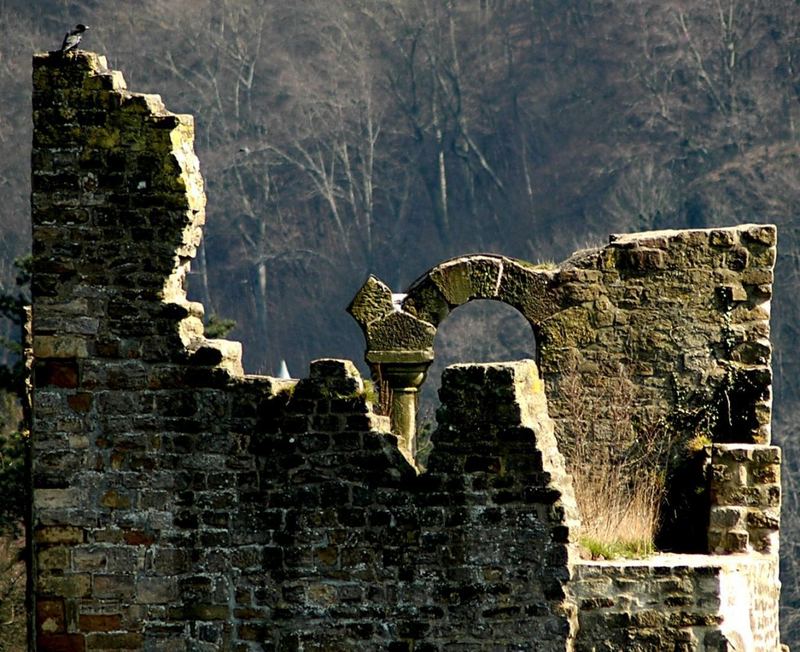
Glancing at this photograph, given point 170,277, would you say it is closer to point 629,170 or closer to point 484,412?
point 484,412

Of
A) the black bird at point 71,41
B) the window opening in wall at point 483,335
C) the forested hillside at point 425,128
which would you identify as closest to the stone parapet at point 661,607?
the black bird at point 71,41

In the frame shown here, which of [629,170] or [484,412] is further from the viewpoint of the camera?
[629,170]

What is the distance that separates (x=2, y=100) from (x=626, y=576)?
176 feet

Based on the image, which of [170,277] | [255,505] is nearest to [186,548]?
[255,505]

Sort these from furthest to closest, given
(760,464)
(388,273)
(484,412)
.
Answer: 1. (388,273)
2. (760,464)
3. (484,412)

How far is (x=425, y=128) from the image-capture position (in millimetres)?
71500

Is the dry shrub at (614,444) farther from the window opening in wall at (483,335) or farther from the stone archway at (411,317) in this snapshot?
the window opening in wall at (483,335)

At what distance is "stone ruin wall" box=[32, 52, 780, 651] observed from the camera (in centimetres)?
1528

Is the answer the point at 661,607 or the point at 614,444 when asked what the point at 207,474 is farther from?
the point at 614,444

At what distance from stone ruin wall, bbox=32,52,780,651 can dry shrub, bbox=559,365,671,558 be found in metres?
2.59

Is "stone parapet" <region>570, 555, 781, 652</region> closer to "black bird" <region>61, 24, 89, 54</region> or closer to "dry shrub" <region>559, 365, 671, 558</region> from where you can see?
"dry shrub" <region>559, 365, 671, 558</region>

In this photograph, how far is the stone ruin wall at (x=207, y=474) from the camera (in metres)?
15.3

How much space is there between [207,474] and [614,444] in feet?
15.2

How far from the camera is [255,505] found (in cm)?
1531
